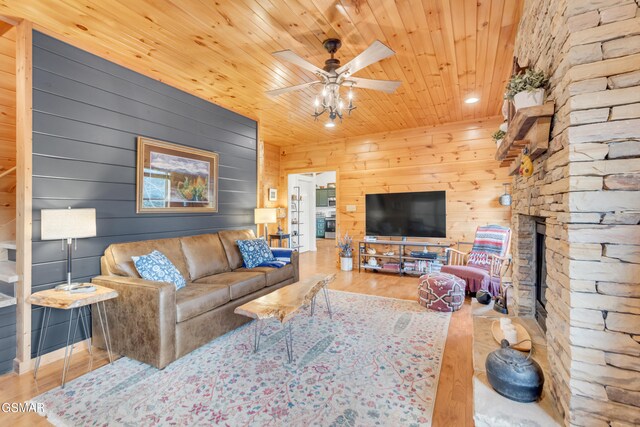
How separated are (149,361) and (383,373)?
1.81 meters

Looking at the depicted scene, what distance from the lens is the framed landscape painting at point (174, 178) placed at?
3.17 meters

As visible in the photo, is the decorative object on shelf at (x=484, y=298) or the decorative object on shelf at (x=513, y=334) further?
the decorative object on shelf at (x=484, y=298)

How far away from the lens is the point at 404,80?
3.49m

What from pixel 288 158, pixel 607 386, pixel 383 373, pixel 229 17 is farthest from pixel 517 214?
pixel 288 158

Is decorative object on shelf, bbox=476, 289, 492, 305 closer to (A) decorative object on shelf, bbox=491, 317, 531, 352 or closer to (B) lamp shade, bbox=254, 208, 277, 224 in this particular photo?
(A) decorative object on shelf, bbox=491, 317, 531, 352

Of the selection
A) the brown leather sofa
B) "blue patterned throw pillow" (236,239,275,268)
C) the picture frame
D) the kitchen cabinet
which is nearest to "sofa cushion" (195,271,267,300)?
the brown leather sofa

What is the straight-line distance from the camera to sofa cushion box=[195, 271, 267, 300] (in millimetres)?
2955

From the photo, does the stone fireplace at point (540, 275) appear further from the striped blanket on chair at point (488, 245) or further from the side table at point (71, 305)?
the side table at point (71, 305)

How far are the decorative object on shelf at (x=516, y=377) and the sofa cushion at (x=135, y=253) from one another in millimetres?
2862

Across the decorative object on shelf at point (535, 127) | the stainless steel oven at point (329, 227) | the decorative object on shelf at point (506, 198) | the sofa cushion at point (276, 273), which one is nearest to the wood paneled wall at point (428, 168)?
the decorative object on shelf at point (506, 198)

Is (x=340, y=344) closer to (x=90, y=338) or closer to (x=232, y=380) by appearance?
(x=232, y=380)

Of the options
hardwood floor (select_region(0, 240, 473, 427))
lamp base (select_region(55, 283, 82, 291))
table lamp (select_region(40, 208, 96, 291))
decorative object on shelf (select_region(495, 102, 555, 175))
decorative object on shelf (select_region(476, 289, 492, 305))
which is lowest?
hardwood floor (select_region(0, 240, 473, 427))

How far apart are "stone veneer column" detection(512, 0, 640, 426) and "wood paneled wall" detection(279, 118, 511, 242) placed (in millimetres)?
3968

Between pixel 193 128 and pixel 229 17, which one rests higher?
pixel 229 17
